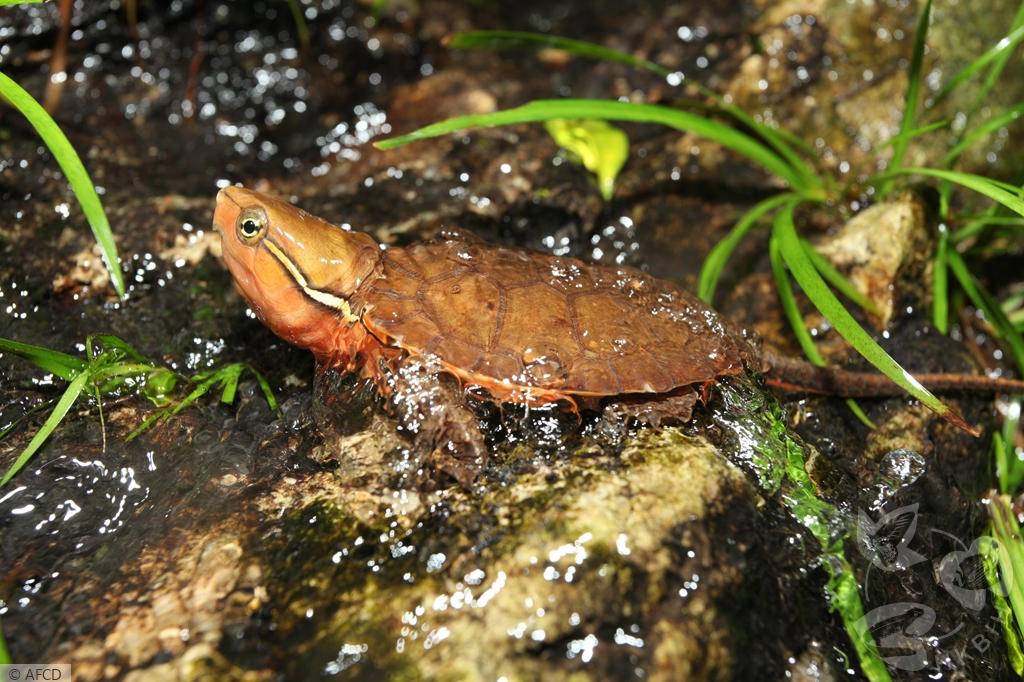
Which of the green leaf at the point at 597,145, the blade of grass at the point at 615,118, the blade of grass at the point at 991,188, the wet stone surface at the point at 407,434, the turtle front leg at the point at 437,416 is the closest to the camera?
the wet stone surface at the point at 407,434

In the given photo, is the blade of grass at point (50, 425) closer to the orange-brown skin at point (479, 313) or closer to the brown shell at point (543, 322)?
the orange-brown skin at point (479, 313)

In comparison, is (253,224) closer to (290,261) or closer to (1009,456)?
(290,261)

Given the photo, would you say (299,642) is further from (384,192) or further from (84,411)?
(384,192)

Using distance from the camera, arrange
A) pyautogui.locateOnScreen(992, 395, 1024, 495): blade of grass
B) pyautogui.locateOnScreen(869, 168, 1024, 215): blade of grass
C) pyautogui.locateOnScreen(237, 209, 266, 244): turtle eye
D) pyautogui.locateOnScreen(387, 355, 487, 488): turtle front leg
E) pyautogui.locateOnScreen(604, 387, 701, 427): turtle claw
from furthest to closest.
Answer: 1. pyautogui.locateOnScreen(992, 395, 1024, 495): blade of grass
2. pyautogui.locateOnScreen(869, 168, 1024, 215): blade of grass
3. pyautogui.locateOnScreen(237, 209, 266, 244): turtle eye
4. pyautogui.locateOnScreen(604, 387, 701, 427): turtle claw
5. pyautogui.locateOnScreen(387, 355, 487, 488): turtle front leg

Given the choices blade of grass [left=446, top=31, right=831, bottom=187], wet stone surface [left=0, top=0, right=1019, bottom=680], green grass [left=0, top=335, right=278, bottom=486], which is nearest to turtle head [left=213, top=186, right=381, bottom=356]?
wet stone surface [left=0, top=0, right=1019, bottom=680]

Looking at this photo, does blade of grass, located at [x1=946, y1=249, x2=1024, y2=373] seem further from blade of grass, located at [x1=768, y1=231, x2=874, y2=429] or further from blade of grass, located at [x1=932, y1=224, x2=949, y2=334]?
blade of grass, located at [x1=768, y1=231, x2=874, y2=429]

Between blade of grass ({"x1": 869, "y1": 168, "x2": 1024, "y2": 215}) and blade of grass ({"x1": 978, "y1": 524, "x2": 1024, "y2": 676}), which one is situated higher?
blade of grass ({"x1": 869, "y1": 168, "x2": 1024, "y2": 215})

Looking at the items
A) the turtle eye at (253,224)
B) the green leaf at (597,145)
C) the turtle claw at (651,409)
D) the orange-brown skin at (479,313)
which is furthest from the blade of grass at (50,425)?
the green leaf at (597,145)

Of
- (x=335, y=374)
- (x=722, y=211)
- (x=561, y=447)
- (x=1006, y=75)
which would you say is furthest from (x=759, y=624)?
(x=1006, y=75)
